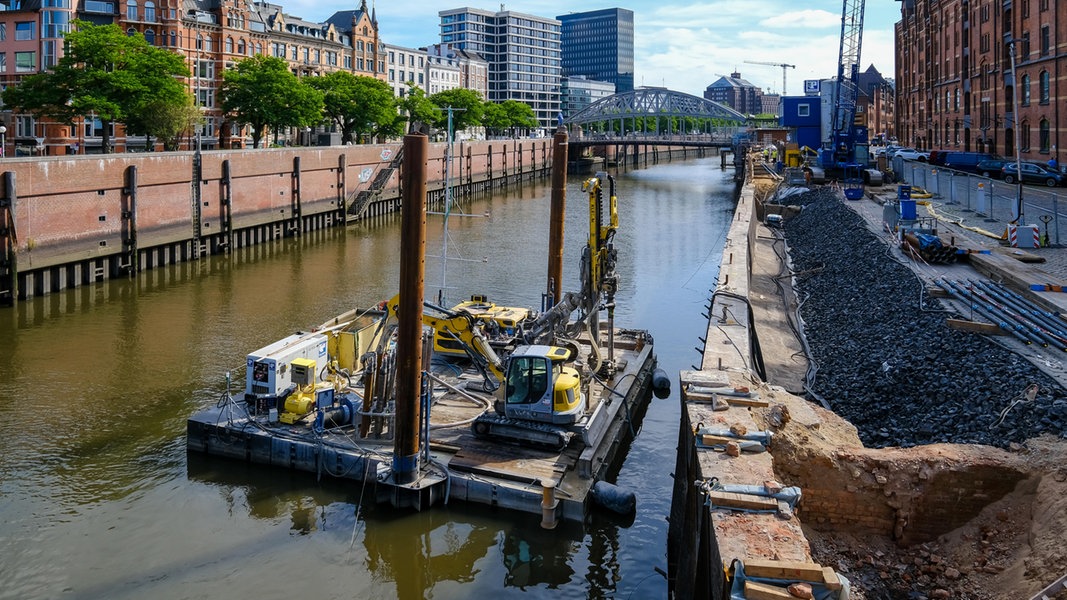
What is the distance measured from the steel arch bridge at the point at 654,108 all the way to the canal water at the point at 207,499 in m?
138

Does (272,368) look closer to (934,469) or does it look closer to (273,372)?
(273,372)

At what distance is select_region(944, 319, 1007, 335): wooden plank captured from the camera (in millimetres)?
24172

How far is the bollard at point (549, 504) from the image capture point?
18.4 metres

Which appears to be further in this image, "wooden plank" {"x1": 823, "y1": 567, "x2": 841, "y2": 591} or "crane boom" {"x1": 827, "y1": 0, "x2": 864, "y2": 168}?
"crane boom" {"x1": 827, "y1": 0, "x2": 864, "y2": 168}

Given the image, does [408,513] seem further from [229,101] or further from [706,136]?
[706,136]

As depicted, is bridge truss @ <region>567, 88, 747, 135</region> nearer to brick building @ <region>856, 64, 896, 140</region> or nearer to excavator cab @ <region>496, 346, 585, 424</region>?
brick building @ <region>856, 64, 896, 140</region>

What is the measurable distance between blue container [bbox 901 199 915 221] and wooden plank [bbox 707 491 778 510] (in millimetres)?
30559

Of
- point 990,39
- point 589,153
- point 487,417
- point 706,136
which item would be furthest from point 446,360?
point 589,153

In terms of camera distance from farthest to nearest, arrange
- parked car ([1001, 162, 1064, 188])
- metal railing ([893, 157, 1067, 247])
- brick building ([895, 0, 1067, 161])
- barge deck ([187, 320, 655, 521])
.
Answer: brick building ([895, 0, 1067, 161]), parked car ([1001, 162, 1064, 188]), metal railing ([893, 157, 1067, 247]), barge deck ([187, 320, 655, 521])

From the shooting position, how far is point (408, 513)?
63.9ft

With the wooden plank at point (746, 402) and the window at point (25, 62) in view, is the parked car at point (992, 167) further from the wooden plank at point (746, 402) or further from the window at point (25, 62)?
the window at point (25, 62)

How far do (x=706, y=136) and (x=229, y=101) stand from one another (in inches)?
3379

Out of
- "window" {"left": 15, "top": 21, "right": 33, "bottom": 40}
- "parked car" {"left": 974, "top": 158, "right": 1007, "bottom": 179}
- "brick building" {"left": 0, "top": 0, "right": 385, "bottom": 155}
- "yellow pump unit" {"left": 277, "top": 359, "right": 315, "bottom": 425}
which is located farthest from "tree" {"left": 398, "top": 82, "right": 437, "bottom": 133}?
"yellow pump unit" {"left": 277, "top": 359, "right": 315, "bottom": 425}

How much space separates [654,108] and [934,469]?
165940 mm
